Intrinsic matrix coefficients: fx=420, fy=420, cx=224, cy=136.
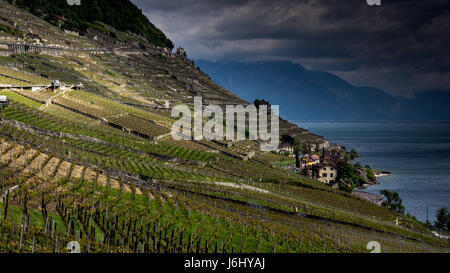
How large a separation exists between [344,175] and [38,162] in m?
115

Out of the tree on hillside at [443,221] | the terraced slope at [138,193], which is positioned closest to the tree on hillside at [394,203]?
the tree on hillside at [443,221]

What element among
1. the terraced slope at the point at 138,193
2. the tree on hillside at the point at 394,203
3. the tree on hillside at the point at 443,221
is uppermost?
the terraced slope at the point at 138,193

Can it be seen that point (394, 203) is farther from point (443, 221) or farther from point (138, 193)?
point (138, 193)

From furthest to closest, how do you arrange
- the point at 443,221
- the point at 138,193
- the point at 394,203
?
the point at 394,203 → the point at 443,221 → the point at 138,193

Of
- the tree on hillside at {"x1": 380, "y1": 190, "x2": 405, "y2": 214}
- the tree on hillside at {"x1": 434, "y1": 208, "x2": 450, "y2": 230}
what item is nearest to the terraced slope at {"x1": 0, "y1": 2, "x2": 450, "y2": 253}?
the tree on hillside at {"x1": 380, "y1": 190, "x2": 405, "y2": 214}

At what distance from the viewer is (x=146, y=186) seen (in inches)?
1887

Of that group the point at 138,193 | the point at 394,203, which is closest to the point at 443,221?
the point at 394,203

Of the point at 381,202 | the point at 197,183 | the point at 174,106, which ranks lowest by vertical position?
the point at 381,202

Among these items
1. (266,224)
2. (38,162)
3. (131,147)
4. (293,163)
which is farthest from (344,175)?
(38,162)

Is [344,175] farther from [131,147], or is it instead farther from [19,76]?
[19,76]

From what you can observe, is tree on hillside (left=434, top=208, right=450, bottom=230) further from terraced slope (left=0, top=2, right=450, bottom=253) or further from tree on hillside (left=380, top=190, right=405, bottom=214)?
terraced slope (left=0, top=2, right=450, bottom=253)

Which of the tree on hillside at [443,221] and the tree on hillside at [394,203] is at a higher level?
the tree on hillside at [394,203]

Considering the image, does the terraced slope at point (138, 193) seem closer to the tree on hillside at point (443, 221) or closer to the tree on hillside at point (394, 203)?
the tree on hillside at point (394, 203)
